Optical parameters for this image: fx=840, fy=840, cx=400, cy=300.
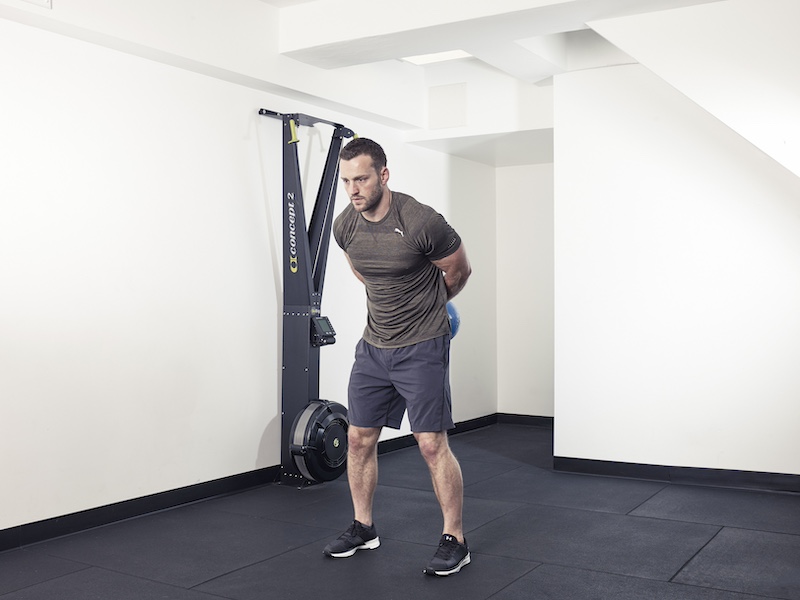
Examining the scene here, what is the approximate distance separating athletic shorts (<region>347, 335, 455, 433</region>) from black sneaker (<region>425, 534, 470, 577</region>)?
0.43 metres

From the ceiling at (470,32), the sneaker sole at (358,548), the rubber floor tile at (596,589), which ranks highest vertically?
the ceiling at (470,32)

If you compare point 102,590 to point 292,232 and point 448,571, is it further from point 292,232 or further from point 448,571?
point 292,232

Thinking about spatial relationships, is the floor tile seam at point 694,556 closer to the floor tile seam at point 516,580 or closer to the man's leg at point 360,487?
the floor tile seam at point 516,580

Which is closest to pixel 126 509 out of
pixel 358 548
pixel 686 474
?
pixel 358 548

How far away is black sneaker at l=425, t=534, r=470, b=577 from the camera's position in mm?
3027

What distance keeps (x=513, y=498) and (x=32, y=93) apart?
2.95 meters

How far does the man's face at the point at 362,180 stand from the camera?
9.80ft

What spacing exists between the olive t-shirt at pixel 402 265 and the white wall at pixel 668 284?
2028mm

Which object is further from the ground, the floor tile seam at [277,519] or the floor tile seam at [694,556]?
the floor tile seam at [694,556]

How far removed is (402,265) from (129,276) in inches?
60.2

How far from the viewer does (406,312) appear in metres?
3.15

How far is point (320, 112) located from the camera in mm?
5195

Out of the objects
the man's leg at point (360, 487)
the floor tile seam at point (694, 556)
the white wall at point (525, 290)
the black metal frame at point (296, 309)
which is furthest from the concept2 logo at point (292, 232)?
the white wall at point (525, 290)

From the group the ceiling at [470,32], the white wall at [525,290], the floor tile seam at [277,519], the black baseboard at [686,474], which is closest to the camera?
the floor tile seam at [277,519]
